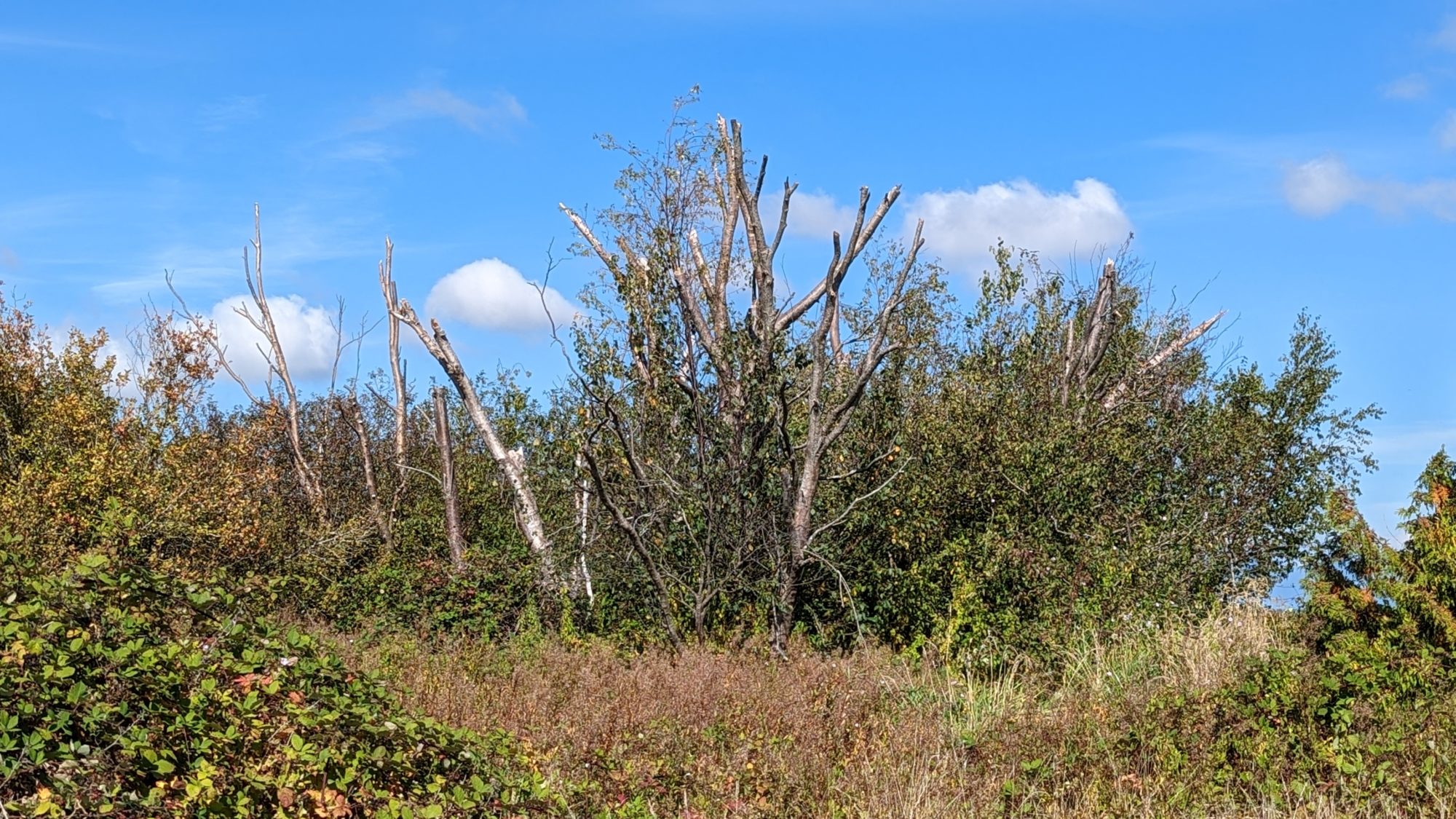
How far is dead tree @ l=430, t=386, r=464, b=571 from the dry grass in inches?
219

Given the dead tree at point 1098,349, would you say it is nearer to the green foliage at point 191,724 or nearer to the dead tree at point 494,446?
the dead tree at point 494,446

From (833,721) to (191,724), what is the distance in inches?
167

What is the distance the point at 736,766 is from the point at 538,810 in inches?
56.0

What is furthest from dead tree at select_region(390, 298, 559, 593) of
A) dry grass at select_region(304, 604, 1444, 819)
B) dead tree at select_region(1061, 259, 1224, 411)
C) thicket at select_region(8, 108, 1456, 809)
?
dead tree at select_region(1061, 259, 1224, 411)

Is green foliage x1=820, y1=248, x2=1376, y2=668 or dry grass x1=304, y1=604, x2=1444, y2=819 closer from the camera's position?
dry grass x1=304, y1=604, x2=1444, y2=819

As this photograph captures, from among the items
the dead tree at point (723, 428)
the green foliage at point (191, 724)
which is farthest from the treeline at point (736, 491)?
the green foliage at point (191, 724)

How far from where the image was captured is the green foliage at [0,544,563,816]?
4934 millimetres

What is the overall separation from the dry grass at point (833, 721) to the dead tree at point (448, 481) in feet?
18.2

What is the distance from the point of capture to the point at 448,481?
57.3 feet

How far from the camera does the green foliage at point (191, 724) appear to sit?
16.2 feet

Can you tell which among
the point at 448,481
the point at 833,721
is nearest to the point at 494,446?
the point at 448,481

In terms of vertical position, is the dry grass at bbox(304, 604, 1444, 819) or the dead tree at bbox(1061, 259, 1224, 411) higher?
the dead tree at bbox(1061, 259, 1224, 411)

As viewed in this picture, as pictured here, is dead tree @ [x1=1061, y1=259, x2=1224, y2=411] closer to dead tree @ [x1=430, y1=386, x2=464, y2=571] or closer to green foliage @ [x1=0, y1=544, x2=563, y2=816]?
dead tree @ [x1=430, y1=386, x2=464, y2=571]

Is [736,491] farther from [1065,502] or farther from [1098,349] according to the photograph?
[1098,349]
